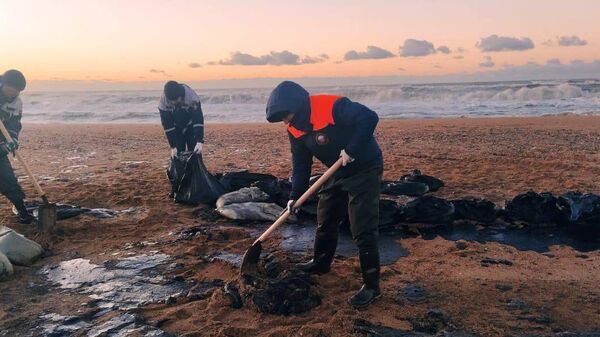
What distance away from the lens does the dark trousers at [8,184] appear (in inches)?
236

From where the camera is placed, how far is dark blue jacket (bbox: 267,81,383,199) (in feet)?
11.8

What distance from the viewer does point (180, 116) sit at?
721 cm

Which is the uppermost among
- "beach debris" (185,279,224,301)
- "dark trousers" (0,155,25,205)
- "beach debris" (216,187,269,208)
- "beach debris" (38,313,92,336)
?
"dark trousers" (0,155,25,205)

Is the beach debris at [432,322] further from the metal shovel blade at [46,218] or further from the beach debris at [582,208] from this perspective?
the metal shovel blade at [46,218]

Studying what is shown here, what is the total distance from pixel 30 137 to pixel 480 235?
15.2 m

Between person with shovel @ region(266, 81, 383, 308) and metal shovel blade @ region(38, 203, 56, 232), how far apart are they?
3.31m

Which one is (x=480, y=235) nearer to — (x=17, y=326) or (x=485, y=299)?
(x=485, y=299)

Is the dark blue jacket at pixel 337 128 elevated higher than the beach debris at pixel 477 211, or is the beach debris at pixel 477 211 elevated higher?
the dark blue jacket at pixel 337 128

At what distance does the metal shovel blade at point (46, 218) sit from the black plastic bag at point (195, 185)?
1656 mm

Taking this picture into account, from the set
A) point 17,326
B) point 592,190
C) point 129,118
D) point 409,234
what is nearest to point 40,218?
point 17,326

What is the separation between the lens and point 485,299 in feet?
12.4

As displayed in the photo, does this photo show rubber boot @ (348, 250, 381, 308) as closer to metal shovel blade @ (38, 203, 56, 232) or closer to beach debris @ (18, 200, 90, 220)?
metal shovel blade @ (38, 203, 56, 232)

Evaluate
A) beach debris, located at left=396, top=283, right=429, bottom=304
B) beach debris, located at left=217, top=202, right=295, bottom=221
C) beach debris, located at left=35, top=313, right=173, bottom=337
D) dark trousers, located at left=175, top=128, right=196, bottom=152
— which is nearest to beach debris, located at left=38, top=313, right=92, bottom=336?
beach debris, located at left=35, top=313, right=173, bottom=337

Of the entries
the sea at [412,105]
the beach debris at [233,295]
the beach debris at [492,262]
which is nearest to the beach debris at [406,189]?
the beach debris at [492,262]
